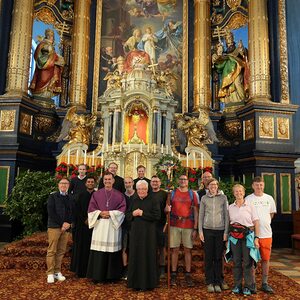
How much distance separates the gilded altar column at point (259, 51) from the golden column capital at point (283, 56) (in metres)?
0.39

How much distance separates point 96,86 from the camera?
11836mm

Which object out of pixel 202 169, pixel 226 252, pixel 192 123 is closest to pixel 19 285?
pixel 226 252

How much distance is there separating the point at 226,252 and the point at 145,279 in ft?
3.57

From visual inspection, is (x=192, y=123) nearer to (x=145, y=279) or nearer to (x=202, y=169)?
(x=202, y=169)

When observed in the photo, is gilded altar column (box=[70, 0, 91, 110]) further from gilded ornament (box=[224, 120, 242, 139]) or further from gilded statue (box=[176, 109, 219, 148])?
gilded ornament (box=[224, 120, 242, 139])

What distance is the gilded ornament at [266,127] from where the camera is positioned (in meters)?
9.96

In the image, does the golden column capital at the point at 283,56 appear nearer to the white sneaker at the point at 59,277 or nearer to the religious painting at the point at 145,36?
the religious painting at the point at 145,36

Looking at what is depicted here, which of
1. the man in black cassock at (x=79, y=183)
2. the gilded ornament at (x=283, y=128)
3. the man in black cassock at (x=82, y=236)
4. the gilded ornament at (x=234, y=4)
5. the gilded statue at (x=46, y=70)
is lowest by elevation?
the man in black cassock at (x=82, y=236)

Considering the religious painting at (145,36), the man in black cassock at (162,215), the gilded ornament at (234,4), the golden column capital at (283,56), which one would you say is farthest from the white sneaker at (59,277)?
the gilded ornament at (234,4)

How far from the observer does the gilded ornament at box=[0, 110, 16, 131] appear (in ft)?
32.5

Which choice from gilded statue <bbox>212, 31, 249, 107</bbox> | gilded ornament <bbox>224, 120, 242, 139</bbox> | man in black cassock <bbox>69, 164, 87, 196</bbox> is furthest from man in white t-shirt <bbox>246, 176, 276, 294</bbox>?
gilded statue <bbox>212, 31, 249, 107</bbox>

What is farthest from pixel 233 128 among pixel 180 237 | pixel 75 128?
pixel 180 237

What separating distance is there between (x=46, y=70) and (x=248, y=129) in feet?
22.2

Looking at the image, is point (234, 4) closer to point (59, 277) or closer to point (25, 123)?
point (25, 123)
